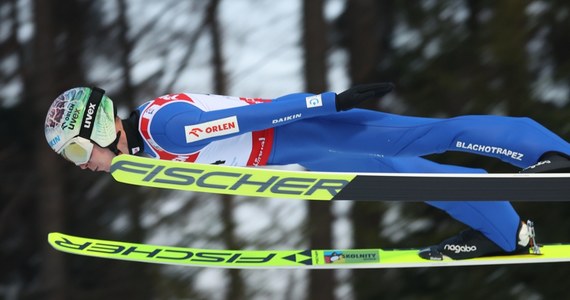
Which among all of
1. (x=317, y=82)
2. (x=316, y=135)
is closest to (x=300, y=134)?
(x=316, y=135)

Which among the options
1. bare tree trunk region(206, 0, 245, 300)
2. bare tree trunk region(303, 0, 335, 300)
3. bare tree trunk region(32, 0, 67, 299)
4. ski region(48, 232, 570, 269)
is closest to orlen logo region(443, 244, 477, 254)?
ski region(48, 232, 570, 269)

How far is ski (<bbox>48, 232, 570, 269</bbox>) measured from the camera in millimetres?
4367

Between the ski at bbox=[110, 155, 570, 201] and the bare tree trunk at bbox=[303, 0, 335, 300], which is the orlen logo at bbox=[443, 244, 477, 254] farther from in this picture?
the bare tree trunk at bbox=[303, 0, 335, 300]

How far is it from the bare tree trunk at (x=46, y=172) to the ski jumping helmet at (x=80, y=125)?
15.5ft

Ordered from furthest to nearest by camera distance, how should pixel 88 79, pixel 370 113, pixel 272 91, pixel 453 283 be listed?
1. pixel 88 79
2. pixel 272 91
3. pixel 453 283
4. pixel 370 113

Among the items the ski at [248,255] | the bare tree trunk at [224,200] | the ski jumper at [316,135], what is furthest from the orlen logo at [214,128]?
the bare tree trunk at [224,200]

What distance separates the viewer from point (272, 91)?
8273mm

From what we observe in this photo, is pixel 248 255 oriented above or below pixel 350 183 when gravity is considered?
below

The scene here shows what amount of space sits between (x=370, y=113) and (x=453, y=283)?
4.19 meters

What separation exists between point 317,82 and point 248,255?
10.7 feet

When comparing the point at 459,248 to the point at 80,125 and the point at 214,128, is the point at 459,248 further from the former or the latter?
the point at 80,125

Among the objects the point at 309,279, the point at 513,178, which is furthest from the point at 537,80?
the point at 513,178

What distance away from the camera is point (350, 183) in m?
3.61

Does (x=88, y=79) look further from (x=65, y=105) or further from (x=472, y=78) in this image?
(x=65, y=105)
